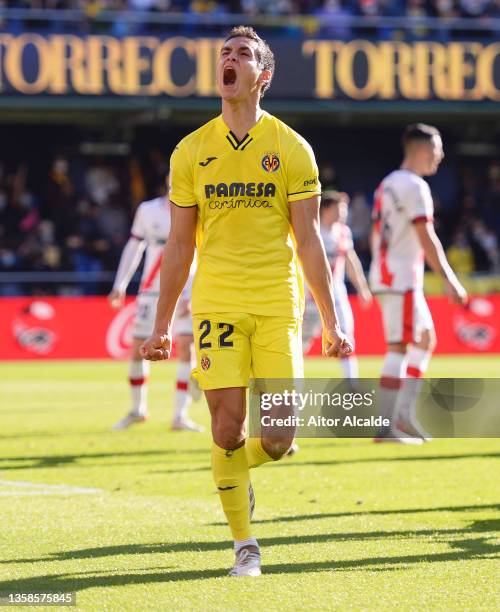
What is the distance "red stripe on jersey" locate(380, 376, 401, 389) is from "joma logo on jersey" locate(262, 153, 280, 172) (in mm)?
5503

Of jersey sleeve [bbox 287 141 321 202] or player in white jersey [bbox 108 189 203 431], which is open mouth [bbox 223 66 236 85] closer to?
jersey sleeve [bbox 287 141 321 202]

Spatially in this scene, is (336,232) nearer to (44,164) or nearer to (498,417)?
(498,417)

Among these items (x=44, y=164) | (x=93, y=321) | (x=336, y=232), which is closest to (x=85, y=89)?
(x=44, y=164)

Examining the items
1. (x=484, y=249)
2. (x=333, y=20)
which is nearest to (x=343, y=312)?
(x=333, y=20)

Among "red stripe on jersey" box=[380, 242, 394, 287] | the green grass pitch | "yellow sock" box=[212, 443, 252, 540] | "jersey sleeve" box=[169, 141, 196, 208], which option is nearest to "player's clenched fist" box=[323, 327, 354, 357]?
"yellow sock" box=[212, 443, 252, 540]

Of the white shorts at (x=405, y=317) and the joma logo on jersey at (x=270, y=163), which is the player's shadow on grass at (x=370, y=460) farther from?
the joma logo on jersey at (x=270, y=163)

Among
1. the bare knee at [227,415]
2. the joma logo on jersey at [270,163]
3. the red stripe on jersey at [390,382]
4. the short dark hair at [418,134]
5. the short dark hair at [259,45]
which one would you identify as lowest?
the red stripe on jersey at [390,382]

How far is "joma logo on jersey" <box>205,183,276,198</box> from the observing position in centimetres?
611

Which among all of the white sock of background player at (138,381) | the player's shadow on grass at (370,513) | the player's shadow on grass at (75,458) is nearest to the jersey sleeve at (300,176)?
the player's shadow on grass at (370,513)

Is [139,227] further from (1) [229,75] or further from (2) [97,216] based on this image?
(2) [97,216]

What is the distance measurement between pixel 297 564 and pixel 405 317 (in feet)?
18.0

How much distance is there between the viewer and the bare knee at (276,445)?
→ 239 inches

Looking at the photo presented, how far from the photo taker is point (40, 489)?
8836mm

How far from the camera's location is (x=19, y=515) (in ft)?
25.4
